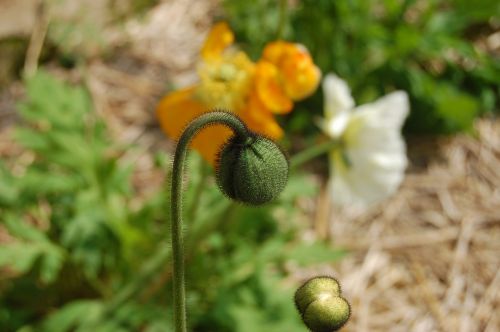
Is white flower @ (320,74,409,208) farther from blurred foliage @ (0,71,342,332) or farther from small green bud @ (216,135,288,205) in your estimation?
small green bud @ (216,135,288,205)

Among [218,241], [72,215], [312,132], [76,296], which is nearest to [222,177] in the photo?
[218,241]

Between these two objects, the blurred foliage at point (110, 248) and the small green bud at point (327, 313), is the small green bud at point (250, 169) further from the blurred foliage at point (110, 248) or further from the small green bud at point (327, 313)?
the blurred foliage at point (110, 248)

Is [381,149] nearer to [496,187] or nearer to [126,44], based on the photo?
[496,187]

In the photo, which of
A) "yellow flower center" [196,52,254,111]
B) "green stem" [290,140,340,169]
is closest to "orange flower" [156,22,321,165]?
"yellow flower center" [196,52,254,111]

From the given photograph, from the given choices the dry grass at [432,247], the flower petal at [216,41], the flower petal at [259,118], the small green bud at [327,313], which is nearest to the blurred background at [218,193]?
→ the dry grass at [432,247]

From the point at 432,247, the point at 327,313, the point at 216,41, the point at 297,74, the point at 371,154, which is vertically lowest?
the point at 432,247

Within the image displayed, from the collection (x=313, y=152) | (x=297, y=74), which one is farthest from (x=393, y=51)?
(x=297, y=74)

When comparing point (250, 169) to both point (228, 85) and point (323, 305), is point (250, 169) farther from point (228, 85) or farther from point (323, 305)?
point (228, 85)
